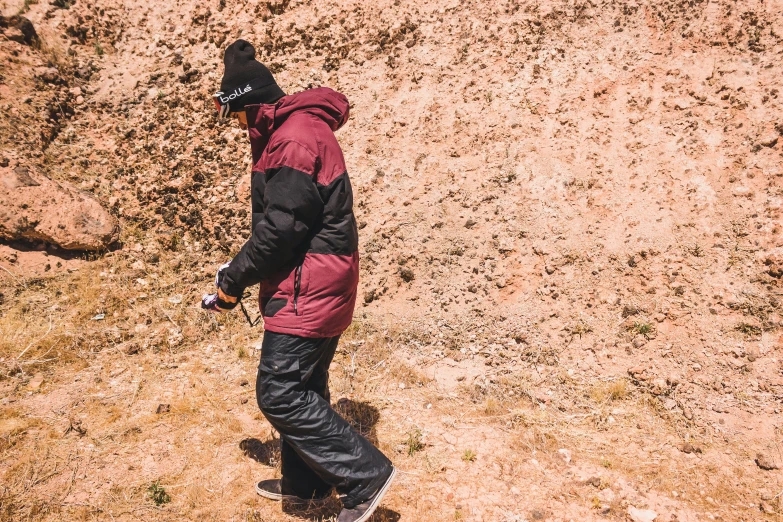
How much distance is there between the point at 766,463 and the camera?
11.5ft

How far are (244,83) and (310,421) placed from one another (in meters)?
1.64

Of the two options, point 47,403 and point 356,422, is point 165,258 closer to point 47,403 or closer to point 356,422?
point 47,403

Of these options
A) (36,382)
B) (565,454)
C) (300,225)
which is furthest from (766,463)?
(36,382)

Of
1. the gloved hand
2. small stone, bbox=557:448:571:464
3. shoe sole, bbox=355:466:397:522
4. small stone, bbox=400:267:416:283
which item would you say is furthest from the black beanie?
small stone, bbox=557:448:571:464

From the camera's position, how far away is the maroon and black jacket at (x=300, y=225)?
245 cm

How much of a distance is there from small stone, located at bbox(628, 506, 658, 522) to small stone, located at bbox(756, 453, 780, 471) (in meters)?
0.88

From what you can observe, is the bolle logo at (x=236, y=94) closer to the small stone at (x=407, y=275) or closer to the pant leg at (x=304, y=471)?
the pant leg at (x=304, y=471)

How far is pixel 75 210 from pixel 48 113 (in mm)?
1858

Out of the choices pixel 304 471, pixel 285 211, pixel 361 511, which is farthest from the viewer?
pixel 304 471

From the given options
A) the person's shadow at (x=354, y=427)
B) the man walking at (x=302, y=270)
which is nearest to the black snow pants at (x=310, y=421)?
the man walking at (x=302, y=270)

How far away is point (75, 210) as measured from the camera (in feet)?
18.6

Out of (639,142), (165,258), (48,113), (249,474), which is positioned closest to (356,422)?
(249,474)

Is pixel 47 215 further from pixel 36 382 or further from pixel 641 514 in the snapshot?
pixel 641 514

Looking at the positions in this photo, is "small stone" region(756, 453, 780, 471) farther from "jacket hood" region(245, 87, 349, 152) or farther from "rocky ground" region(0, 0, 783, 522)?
"jacket hood" region(245, 87, 349, 152)
